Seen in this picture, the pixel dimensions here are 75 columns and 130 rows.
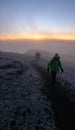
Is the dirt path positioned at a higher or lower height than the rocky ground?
higher

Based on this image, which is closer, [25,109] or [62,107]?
[62,107]

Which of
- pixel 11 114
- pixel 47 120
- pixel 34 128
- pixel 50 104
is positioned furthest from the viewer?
pixel 50 104

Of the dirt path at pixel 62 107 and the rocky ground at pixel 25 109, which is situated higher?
the dirt path at pixel 62 107

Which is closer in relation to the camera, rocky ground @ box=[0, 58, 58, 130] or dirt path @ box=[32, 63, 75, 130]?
dirt path @ box=[32, 63, 75, 130]

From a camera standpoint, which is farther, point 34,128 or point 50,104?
point 50,104

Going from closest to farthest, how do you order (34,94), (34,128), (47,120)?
(34,128) → (47,120) → (34,94)

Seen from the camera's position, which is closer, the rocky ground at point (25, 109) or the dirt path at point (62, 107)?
the dirt path at point (62, 107)

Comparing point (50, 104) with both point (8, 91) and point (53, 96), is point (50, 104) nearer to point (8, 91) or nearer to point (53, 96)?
point (53, 96)

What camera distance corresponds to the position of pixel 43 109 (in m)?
16.6

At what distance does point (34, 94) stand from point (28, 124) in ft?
20.9

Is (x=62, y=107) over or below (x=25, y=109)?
over

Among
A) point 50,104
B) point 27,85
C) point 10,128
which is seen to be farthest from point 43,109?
point 27,85

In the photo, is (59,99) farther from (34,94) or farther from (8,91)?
(8,91)

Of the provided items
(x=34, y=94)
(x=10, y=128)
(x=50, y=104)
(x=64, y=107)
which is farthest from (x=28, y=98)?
(x=10, y=128)
